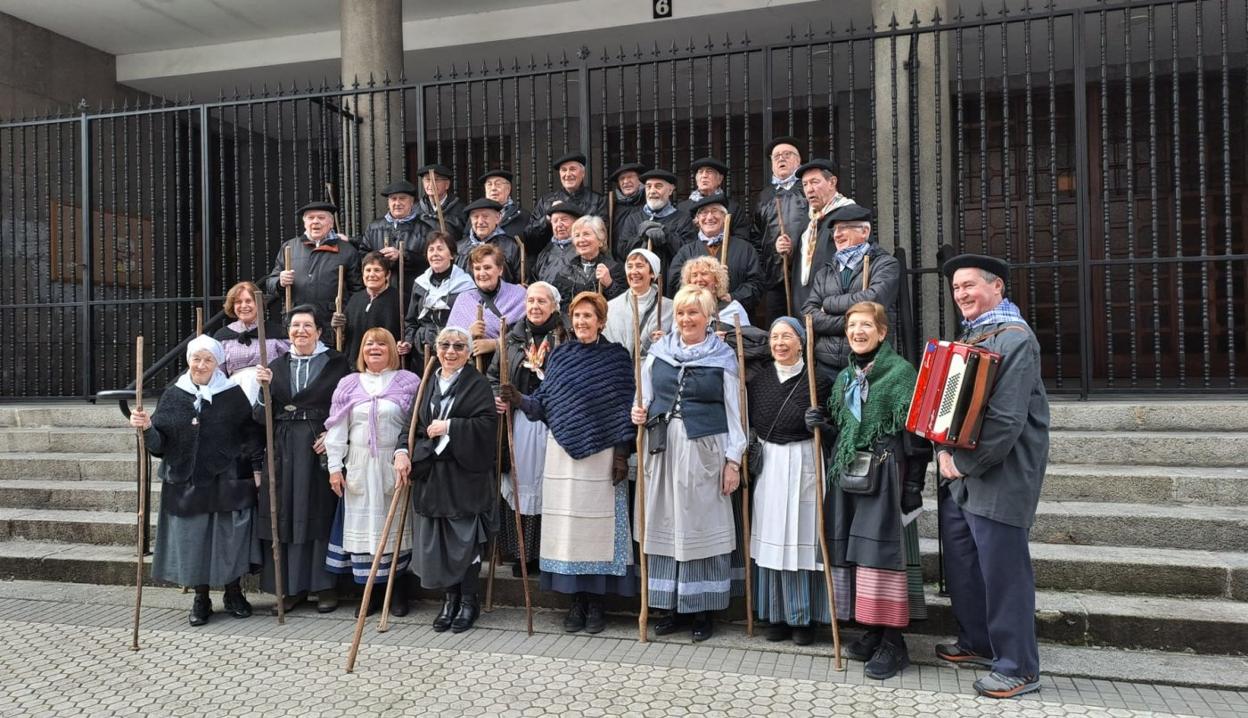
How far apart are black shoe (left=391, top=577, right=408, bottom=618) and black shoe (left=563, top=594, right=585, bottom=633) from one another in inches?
36.4

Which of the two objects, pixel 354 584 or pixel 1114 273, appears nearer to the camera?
pixel 354 584

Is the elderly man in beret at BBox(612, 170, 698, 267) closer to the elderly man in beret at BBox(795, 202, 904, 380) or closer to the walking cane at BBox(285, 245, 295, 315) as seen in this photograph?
the elderly man in beret at BBox(795, 202, 904, 380)

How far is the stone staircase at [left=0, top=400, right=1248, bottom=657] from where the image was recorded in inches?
165

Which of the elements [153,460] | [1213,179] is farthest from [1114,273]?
[153,460]

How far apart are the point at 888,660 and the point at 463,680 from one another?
185cm

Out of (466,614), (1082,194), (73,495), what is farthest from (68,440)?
(1082,194)

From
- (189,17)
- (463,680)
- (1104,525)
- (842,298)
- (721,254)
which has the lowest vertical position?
(463,680)

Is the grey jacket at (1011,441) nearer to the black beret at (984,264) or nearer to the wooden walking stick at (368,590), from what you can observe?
the black beret at (984,264)

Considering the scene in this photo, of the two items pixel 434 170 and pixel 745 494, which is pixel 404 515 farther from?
pixel 434 170

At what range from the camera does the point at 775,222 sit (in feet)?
19.1

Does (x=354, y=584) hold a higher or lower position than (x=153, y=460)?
lower

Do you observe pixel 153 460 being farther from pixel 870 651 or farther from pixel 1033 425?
pixel 1033 425

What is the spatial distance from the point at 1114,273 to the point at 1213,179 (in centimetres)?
151

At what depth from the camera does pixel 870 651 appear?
4117mm
